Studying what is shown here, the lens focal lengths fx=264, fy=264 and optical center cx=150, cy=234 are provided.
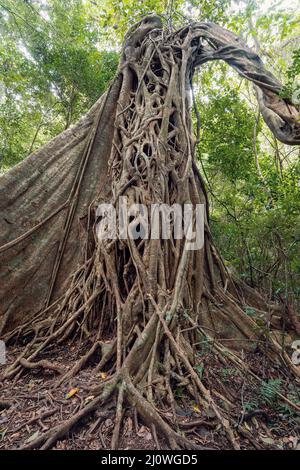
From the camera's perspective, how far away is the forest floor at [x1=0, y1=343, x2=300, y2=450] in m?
1.34

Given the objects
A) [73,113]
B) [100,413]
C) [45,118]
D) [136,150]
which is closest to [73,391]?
[100,413]

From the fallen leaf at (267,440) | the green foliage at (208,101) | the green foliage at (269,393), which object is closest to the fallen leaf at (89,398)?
the fallen leaf at (267,440)

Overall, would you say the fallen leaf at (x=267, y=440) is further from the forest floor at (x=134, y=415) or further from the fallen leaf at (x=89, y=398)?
the fallen leaf at (x=89, y=398)

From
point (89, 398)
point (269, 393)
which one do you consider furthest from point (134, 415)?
point (269, 393)

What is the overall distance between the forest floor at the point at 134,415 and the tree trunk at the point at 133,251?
71 millimetres

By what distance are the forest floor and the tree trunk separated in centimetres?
7

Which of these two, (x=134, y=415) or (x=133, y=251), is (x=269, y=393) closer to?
(x=134, y=415)

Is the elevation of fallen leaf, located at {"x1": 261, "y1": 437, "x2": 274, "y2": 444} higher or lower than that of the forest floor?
lower

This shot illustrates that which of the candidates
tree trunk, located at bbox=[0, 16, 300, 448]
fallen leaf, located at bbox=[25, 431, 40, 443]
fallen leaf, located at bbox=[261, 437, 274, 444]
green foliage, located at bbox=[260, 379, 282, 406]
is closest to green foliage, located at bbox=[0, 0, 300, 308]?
tree trunk, located at bbox=[0, 16, 300, 448]

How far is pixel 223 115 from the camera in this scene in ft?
14.2

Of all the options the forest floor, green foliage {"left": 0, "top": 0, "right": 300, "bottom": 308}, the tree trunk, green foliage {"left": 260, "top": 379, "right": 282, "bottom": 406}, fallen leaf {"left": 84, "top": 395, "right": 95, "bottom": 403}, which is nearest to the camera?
→ the forest floor

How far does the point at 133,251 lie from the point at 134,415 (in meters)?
1.15

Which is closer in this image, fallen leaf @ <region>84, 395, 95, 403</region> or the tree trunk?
fallen leaf @ <region>84, 395, 95, 403</region>

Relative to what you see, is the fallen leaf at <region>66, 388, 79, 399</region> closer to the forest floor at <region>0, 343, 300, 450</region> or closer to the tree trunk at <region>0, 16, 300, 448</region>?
the forest floor at <region>0, 343, 300, 450</region>
